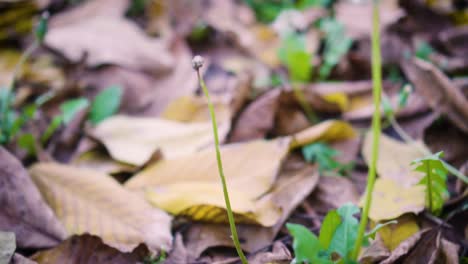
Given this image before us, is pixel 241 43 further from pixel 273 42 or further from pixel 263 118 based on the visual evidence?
pixel 263 118

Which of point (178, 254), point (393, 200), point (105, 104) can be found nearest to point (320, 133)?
point (393, 200)

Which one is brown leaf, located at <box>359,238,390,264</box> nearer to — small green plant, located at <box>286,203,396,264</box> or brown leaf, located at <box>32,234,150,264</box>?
small green plant, located at <box>286,203,396,264</box>

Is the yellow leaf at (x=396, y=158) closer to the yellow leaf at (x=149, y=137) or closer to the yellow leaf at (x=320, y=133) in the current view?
the yellow leaf at (x=320, y=133)

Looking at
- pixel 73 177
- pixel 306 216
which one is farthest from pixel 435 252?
pixel 73 177

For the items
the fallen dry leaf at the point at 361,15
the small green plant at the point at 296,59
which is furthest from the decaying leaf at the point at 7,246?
the fallen dry leaf at the point at 361,15

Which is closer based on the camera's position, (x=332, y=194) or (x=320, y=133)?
(x=332, y=194)

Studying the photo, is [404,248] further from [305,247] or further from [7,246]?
[7,246]
